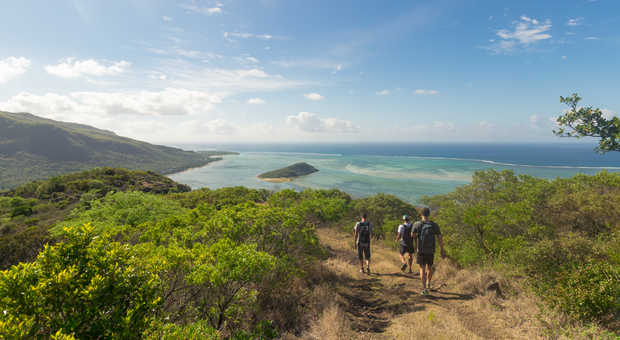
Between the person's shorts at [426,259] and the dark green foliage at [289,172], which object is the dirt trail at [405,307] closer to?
the person's shorts at [426,259]

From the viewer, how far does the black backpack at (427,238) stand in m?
6.79

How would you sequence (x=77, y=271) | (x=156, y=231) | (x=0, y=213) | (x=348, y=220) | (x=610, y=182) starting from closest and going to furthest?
(x=77, y=271) < (x=156, y=231) < (x=610, y=182) < (x=348, y=220) < (x=0, y=213)

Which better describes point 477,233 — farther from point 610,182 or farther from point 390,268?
point 610,182

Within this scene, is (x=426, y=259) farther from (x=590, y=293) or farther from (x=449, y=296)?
(x=590, y=293)

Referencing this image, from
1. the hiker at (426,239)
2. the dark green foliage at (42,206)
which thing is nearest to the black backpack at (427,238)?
the hiker at (426,239)

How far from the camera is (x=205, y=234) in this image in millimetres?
6504

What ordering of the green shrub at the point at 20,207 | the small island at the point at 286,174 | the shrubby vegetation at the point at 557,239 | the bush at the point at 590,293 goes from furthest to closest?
the small island at the point at 286,174
the green shrub at the point at 20,207
the shrubby vegetation at the point at 557,239
the bush at the point at 590,293

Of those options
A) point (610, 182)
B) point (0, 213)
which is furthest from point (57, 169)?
point (610, 182)

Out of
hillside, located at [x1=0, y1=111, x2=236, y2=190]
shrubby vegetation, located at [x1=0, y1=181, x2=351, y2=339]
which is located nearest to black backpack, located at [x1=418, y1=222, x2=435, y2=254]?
shrubby vegetation, located at [x1=0, y1=181, x2=351, y2=339]

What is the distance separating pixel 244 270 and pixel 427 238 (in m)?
5.14

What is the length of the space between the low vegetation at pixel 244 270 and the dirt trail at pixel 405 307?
0.98 feet

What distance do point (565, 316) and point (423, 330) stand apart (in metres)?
2.90

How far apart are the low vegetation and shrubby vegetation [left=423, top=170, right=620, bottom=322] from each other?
0.03m

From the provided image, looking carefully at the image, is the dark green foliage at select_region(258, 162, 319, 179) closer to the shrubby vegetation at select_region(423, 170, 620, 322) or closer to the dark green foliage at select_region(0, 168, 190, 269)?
the dark green foliage at select_region(0, 168, 190, 269)
